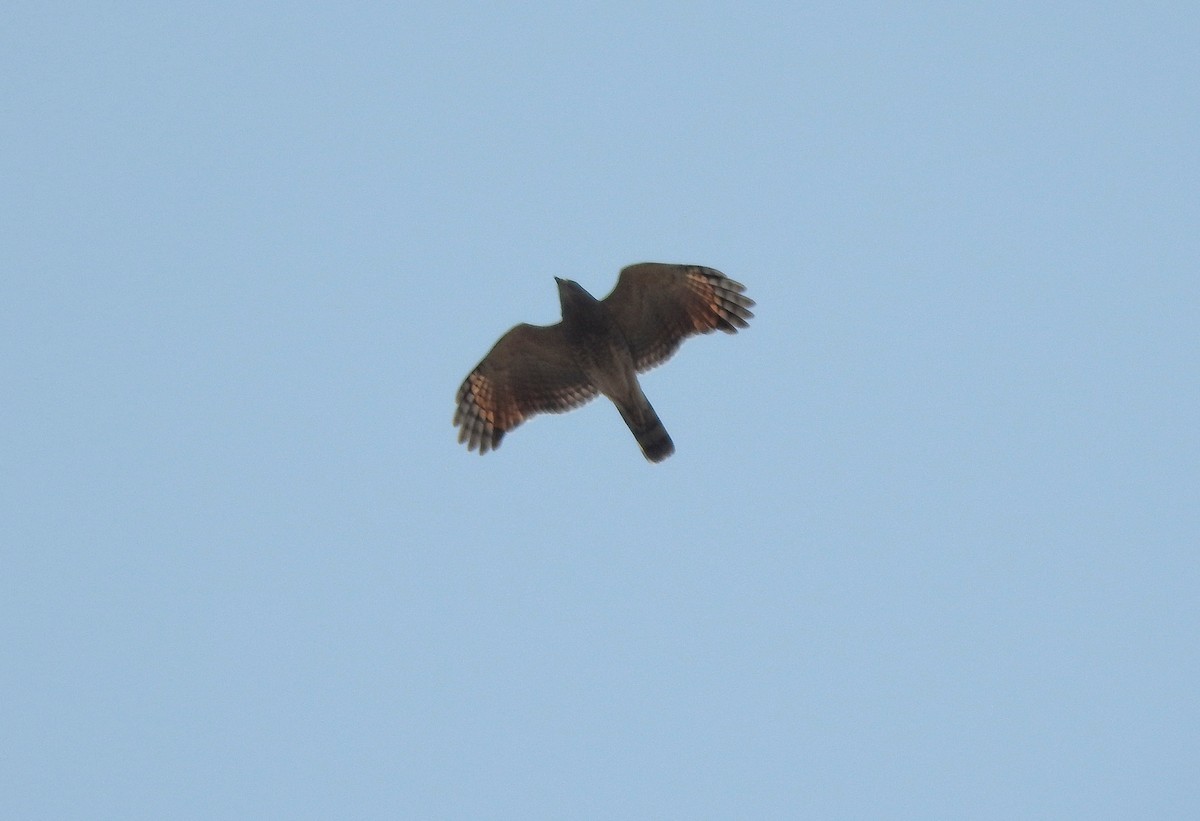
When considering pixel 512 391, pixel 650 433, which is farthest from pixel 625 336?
pixel 512 391

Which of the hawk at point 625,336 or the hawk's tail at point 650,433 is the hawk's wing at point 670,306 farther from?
the hawk's tail at point 650,433

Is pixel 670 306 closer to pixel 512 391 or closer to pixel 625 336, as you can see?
pixel 625 336

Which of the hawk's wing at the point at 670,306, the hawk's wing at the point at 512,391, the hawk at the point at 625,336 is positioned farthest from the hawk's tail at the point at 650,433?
the hawk's wing at the point at 512,391

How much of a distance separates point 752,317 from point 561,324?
2.05 meters

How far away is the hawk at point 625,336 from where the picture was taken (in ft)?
44.5

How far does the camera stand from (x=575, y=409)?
1445 cm

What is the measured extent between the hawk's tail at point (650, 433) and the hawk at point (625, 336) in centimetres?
1

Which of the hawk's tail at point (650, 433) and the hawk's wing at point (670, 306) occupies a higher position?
the hawk's wing at point (670, 306)

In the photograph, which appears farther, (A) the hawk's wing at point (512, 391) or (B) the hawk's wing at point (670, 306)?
(A) the hawk's wing at point (512, 391)

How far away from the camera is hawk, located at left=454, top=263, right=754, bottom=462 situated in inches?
534

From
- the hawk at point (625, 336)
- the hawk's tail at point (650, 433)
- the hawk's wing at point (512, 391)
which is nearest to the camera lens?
the hawk at point (625, 336)

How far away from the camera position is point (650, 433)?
45.5 feet

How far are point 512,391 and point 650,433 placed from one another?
1721 millimetres

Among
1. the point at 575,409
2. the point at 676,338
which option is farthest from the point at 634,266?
the point at 575,409
